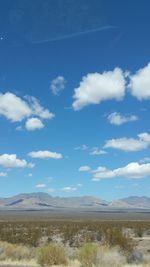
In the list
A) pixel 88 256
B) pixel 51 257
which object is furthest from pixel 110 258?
pixel 51 257

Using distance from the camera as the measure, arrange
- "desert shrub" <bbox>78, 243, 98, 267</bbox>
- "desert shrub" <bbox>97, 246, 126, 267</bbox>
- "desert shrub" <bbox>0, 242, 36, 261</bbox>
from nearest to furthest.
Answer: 1. "desert shrub" <bbox>78, 243, 98, 267</bbox>
2. "desert shrub" <bbox>97, 246, 126, 267</bbox>
3. "desert shrub" <bbox>0, 242, 36, 261</bbox>

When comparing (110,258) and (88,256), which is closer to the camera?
(88,256)

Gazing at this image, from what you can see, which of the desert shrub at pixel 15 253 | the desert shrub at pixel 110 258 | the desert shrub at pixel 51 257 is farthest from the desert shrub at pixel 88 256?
the desert shrub at pixel 15 253

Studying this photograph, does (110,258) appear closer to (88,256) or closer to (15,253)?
(88,256)

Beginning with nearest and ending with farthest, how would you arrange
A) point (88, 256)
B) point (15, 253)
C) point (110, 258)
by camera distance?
point (88, 256) < point (110, 258) < point (15, 253)

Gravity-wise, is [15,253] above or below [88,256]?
above

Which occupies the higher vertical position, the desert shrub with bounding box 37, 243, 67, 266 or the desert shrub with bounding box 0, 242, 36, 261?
the desert shrub with bounding box 0, 242, 36, 261

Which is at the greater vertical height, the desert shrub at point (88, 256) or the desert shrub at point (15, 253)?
the desert shrub at point (15, 253)

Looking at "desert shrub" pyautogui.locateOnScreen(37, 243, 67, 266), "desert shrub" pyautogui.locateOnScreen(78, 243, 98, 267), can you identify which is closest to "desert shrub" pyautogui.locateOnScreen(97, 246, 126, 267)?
"desert shrub" pyautogui.locateOnScreen(78, 243, 98, 267)

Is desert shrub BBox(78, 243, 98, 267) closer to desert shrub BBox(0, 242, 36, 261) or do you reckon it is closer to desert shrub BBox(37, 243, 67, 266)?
desert shrub BBox(37, 243, 67, 266)

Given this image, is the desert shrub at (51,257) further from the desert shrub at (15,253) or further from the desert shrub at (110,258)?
the desert shrub at (15,253)

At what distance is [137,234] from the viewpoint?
56312 mm

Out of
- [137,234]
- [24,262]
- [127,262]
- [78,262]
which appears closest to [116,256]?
[127,262]

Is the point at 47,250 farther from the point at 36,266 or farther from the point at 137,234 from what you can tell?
the point at 137,234
